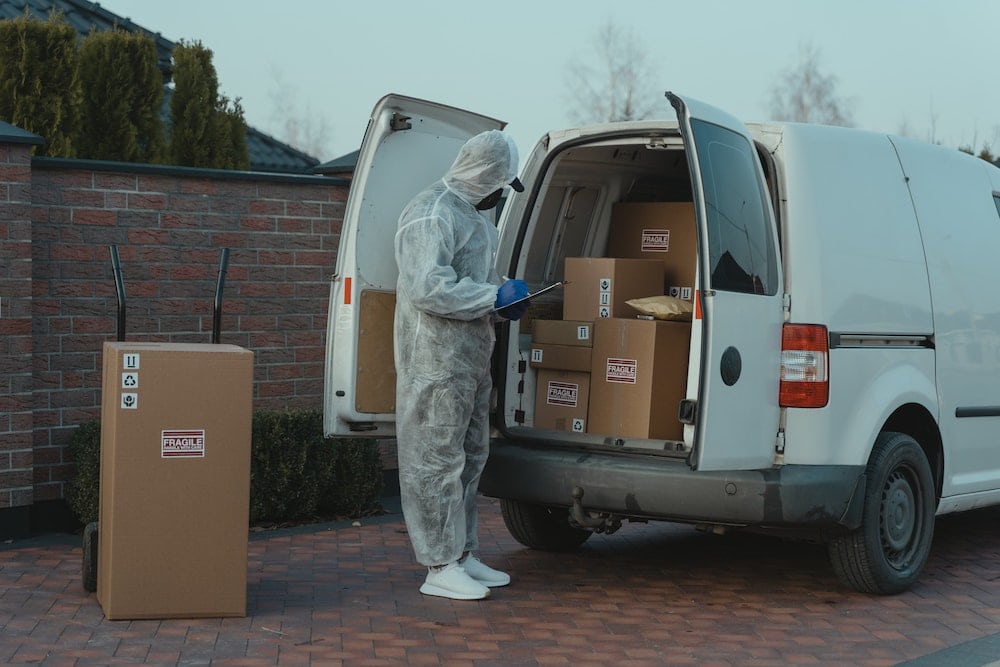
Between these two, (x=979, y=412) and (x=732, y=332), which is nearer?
(x=732, y=332)

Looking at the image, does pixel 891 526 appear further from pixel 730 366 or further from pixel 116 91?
pixel 116 91

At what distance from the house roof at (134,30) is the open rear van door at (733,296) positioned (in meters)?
7.70

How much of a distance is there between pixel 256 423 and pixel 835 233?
131 inches

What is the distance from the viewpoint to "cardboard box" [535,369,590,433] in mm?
6031

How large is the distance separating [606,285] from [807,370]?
3.46 ft

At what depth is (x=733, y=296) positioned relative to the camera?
207 inches

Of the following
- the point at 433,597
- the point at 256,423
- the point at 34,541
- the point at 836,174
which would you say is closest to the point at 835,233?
the point at 836,174

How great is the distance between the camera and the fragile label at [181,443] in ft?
17.1

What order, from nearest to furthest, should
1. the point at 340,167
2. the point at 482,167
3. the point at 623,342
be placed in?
1. the point at 482,167
2. the point at 623,342
3. the point at 340,167

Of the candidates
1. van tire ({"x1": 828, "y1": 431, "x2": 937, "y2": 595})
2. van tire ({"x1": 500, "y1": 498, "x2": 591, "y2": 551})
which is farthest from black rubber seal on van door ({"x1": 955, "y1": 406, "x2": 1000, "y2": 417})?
van tire ({"x1": 500, "y1": 498, "x2": 591, "y2": 551})

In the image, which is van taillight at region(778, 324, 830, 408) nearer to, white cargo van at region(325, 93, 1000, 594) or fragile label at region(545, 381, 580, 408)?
white cargo van at region(325, 93, 1000, 594)

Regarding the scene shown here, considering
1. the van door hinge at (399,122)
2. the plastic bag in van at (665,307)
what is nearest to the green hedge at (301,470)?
the van door hinge at (399,122)

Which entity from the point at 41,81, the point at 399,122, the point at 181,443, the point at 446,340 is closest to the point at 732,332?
the point at 446,340

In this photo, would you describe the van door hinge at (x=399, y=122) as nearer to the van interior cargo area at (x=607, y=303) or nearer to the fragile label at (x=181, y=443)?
the van interior cargo area at (x=607, y=303)
